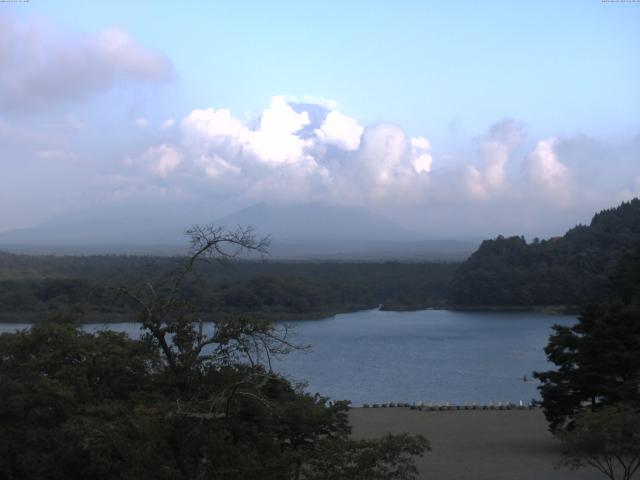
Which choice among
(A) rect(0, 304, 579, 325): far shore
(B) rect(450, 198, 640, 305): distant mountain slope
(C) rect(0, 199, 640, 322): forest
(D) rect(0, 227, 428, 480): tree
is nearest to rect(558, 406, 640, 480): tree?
(D) rect(0, 227, 428, 480): tree

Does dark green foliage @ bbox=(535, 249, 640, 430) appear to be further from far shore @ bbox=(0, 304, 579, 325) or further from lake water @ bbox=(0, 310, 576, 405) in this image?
far shore @ bbox=(0, 304, 579, 325)

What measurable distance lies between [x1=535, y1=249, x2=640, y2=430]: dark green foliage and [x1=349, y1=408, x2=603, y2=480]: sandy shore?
2.42 ft

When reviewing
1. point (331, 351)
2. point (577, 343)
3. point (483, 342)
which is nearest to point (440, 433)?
point (577, 343)

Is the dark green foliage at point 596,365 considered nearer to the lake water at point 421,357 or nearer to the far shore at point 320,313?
the lake water at point 421,357

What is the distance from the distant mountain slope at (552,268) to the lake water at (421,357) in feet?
10.9

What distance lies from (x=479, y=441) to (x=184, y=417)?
26.3 ft

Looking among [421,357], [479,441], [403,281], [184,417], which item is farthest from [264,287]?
[184,417]

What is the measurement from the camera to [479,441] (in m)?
11.6

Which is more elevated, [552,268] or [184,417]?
[552,268]

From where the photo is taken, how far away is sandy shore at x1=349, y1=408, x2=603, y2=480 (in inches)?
372

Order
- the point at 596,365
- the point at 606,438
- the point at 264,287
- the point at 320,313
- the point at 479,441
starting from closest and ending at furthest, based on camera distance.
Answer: the point at 606,438
the point at 596,365
the point at 479,441
the point at 264,287
the point at 320,313

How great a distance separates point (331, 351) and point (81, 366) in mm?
20449

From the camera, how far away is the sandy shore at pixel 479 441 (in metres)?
9.45

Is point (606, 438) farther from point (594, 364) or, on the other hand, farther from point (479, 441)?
point (479, 441)
